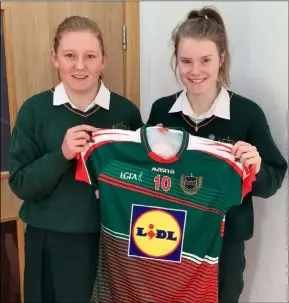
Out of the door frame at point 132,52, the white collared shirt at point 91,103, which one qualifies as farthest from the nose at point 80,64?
the door frame at point 132,52

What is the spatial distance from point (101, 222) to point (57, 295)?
284 millimetres

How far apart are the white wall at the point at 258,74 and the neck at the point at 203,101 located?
27 cm

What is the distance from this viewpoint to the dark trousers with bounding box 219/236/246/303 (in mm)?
1357

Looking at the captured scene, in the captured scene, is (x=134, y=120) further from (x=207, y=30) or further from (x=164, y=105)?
(x=207, y=30)

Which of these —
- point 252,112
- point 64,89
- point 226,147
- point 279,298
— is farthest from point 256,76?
point 279,298

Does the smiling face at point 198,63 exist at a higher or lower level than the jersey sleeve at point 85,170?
higher

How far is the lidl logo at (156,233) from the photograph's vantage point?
1213mm

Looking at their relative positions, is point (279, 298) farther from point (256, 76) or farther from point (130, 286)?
point (256, 76)

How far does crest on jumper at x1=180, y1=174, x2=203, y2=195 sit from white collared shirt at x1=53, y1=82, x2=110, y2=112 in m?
0.33

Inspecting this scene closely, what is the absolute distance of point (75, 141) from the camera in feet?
3.77

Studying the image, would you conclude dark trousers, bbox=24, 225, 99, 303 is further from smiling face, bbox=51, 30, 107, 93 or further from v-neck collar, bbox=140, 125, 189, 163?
smiling face, bbox=51, 30, 107, 93

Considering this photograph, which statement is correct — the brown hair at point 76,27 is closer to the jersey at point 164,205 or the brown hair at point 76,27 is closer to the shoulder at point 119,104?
the shoulder at point 119,104

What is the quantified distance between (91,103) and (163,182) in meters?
0.33

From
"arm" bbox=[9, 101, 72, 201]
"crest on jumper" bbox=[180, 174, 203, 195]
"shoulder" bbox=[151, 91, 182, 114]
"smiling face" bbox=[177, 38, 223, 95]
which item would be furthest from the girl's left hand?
"arm" bbox=[9, 101, 72, 201]
